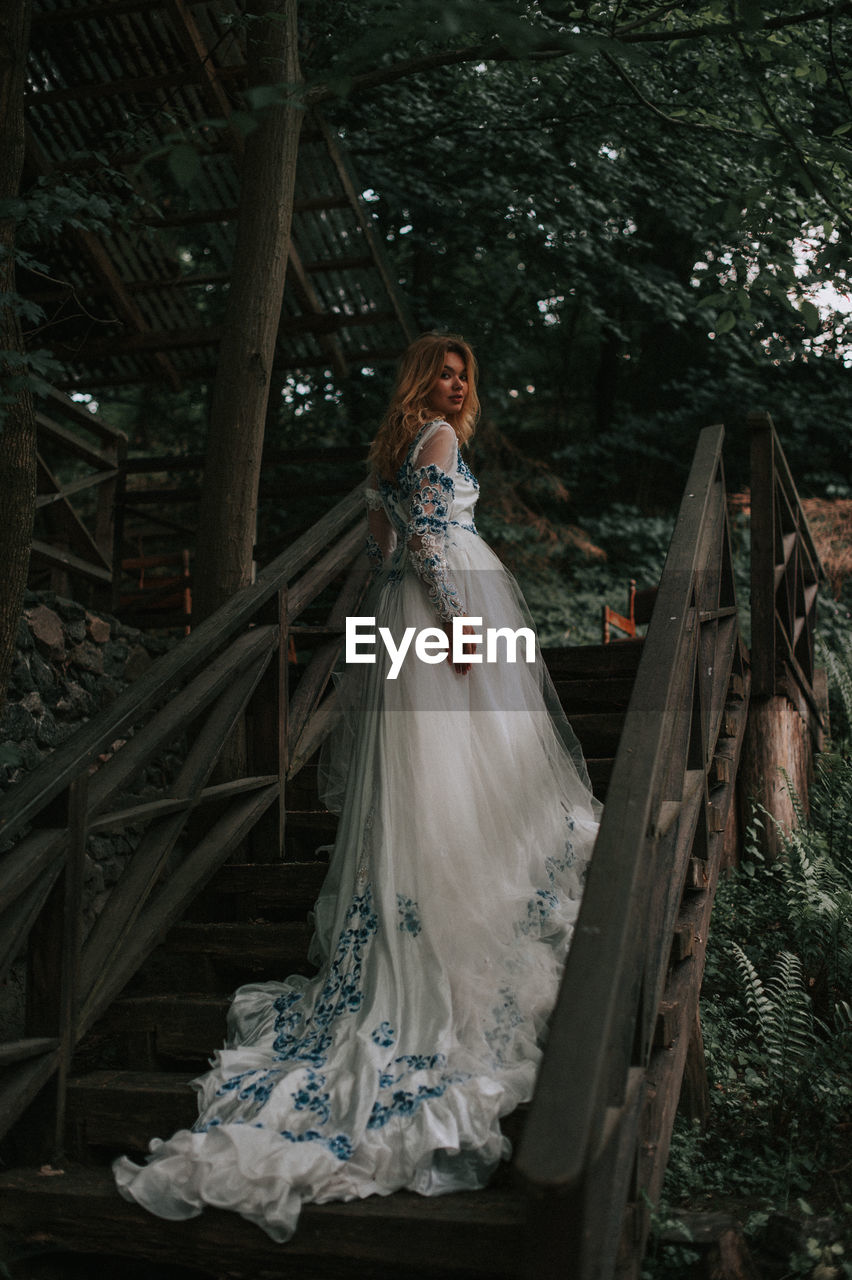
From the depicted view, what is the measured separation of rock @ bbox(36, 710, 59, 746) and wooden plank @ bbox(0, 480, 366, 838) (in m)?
1.43

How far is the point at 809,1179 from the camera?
9.57 ft

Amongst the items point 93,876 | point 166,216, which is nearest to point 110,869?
point 93,876

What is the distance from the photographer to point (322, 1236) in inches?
92.4

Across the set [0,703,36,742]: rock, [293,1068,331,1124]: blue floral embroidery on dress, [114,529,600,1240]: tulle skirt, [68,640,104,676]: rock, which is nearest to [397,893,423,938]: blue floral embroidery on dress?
[114,529,600,1240]: tulle skirt

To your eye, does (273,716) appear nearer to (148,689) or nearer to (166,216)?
(148,689)

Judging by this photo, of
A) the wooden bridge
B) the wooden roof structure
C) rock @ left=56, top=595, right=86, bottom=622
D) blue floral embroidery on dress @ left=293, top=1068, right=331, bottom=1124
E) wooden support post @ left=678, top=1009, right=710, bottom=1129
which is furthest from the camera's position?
the wooden roof structure

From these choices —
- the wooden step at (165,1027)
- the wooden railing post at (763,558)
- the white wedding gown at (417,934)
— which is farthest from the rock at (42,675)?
the wooden railing post at (763,558)

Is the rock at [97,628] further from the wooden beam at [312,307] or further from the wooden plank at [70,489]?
the wooden beam at [312,307]

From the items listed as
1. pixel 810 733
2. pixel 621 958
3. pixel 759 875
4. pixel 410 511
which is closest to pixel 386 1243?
pixel 621 958

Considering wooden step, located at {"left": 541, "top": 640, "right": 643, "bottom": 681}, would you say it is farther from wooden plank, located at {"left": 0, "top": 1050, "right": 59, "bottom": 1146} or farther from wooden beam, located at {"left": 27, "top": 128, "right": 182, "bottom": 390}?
wooden beam, located at {"left": 27, "top": 128, "right": 182, "bottom": 390}

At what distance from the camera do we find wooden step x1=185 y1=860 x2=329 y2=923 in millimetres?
3951

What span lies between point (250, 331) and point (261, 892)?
8.70ft

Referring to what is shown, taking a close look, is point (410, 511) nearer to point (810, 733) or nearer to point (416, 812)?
point (416, 812)

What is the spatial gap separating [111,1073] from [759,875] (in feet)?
11.7
